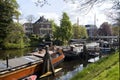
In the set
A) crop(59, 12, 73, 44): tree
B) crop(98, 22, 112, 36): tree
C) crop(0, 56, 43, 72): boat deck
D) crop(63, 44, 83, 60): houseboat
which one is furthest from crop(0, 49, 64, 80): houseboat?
crop(98, 22, 112, 36): tree

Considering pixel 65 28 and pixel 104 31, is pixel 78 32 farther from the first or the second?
pixel 104 31

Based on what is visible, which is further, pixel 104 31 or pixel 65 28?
pixel 104 31

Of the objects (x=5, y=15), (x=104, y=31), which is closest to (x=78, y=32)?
(x=104, y=31)

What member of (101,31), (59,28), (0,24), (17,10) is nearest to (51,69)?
(0,24)

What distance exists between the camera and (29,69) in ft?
80.0

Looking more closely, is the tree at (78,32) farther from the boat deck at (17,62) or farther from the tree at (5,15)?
the boat deck at (17,62)

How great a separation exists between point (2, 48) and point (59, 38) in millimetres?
20130

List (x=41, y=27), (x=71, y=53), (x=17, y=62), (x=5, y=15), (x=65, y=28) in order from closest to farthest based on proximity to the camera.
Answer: (x=17, y=62)
(x=71, y=53)
(x=5, y=15)
(x=65, y=28)
(x=41, y=27)

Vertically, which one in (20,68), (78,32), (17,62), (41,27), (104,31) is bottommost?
(20,68)

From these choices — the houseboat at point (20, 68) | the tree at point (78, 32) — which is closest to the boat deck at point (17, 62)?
the houseboat at point (20, 68)

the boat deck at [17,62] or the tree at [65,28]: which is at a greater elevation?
the tree at [65,28]

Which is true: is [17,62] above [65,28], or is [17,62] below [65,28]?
below

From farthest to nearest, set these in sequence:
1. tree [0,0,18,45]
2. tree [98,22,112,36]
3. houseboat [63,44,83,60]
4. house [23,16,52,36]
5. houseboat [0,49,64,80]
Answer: tree [98,22,112,36]
house [23,16,52,36]
tree [0,0,18,45]
houseboat [63,44,83,60]
houseboat [0,49,64,80]

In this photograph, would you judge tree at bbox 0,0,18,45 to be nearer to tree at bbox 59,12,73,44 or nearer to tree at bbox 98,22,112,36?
tree at bbox 59,12,73,44
